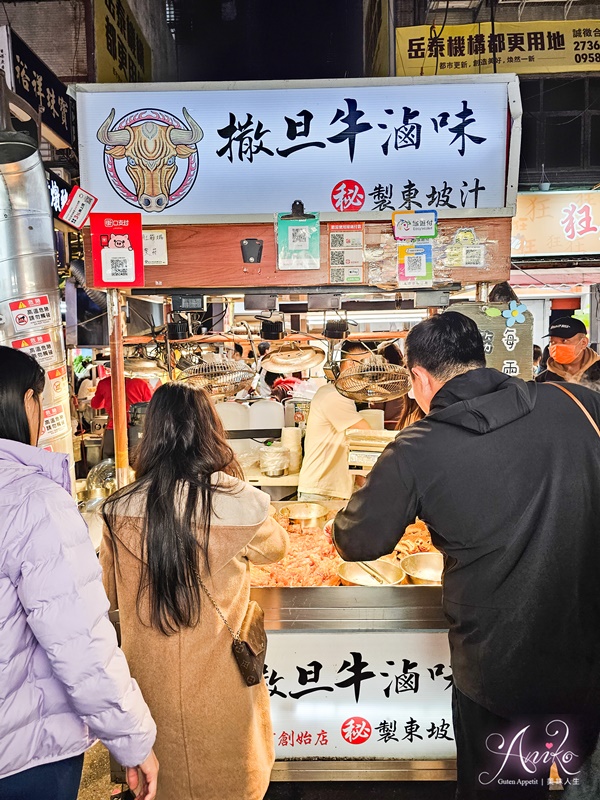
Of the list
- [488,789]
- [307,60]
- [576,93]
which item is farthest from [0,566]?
[307,60]

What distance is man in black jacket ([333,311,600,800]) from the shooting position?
1915 millimetres

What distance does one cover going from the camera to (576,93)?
711 centimetres

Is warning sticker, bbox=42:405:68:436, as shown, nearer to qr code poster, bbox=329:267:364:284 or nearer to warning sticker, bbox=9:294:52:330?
warning sticker, bbox=9:294:52:330

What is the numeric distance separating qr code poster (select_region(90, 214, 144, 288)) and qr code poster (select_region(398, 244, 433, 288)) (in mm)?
1708

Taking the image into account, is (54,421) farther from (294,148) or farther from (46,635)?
(294,148)

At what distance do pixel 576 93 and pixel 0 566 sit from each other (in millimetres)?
8705

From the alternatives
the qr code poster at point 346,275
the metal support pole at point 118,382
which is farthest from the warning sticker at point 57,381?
the qr code poster at point 346,275

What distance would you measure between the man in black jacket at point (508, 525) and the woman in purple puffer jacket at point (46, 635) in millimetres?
1024

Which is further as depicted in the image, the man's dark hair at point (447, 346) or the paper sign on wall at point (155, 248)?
the paper sign on wall at point (155, 248)

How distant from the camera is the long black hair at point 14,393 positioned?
1.70 m

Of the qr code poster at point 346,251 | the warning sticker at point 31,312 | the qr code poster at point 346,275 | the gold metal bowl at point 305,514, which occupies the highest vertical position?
the qr code poster at point 346,251

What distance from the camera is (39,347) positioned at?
304 centimetres

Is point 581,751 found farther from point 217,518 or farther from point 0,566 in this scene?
point 0,566

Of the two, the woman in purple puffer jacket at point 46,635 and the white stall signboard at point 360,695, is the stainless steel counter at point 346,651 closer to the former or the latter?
the white stall signboard at point 360,695
